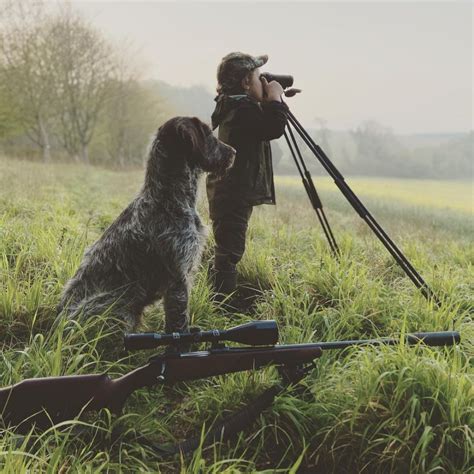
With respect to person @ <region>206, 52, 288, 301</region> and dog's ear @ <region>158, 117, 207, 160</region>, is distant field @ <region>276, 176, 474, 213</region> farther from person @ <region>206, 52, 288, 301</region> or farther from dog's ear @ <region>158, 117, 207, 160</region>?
dog's ear @ <region>158, 117, 207, 160</region>

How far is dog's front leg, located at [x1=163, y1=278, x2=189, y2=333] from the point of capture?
3686 mm

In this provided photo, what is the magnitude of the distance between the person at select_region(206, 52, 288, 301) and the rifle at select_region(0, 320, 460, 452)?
169 centimetres

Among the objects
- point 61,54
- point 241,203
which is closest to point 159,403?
point 241,203

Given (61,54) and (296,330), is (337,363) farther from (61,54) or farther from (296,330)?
(61,54)

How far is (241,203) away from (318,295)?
127 cm

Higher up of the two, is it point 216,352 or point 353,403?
point 216,352

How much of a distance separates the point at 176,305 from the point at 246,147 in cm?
171

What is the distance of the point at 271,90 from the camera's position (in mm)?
4281

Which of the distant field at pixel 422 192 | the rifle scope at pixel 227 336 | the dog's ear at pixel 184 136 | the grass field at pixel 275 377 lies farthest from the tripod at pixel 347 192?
the distant field at pixel 422 192

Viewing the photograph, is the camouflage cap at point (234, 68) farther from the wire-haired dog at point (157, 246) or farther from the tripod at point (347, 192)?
the wire-haired dog at point (157, 246)

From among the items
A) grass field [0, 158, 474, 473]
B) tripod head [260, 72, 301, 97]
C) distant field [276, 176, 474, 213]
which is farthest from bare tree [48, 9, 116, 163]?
tripod head [260, 72, 301, 97]

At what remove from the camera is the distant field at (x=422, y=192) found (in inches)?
567

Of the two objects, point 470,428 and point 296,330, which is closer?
point 470,428

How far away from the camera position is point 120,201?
37.4ft
